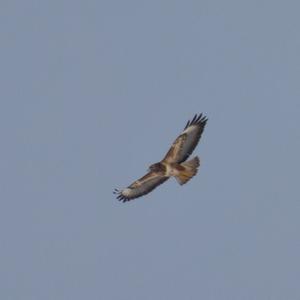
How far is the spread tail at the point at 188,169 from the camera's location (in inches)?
1032

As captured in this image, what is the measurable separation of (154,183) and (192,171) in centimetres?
201

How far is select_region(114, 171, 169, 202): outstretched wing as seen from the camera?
27.7m

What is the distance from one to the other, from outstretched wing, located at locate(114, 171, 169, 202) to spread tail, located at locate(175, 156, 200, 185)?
3.40 ft

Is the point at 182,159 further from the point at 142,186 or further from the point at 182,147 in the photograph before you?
the point at 142,186

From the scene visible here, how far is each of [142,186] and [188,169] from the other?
99.3 inches

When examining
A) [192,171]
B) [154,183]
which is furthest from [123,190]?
[192,171]

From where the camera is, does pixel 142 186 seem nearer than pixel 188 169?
No

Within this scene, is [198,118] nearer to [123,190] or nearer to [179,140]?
[179,140]

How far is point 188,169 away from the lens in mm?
26266

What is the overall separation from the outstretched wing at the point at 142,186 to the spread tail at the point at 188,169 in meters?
1.04

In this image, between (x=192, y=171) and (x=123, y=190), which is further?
(x=123, y=190)

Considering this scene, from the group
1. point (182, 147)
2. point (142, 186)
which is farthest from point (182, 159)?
point (142, 186)

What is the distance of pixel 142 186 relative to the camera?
1120 inches

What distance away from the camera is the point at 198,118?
89.1 ft
